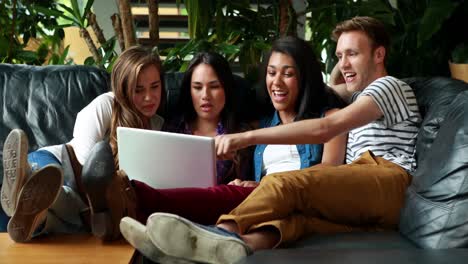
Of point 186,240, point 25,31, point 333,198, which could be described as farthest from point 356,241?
point 25,31

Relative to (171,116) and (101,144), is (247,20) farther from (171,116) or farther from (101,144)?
(101,144)

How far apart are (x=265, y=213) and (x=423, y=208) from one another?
1.42 feet

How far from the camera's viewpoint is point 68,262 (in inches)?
69.8

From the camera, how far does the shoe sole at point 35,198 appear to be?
186 cm

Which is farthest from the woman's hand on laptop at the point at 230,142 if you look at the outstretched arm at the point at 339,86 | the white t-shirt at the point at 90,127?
the outstretched arm at the point at 339,86

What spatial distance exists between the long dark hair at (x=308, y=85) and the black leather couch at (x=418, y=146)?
0.23m

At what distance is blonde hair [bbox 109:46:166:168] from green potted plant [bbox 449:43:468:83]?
4.69 ft

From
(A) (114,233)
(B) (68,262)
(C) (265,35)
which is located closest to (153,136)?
(A) (114,233)

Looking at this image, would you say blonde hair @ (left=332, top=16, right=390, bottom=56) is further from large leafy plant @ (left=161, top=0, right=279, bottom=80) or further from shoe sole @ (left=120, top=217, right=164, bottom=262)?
shoe sole @ (left=120, top=217, right=164, bottom=262)

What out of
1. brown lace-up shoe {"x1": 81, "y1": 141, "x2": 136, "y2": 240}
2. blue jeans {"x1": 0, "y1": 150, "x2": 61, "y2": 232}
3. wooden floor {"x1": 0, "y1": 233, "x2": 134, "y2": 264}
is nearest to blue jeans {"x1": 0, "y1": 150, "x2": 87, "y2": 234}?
wooden floor {"x1": 0, "y1": 233, "x2": 134, "y2": 264}

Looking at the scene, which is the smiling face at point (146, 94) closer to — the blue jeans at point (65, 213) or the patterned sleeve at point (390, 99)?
the blue jeans at point (65, 213)

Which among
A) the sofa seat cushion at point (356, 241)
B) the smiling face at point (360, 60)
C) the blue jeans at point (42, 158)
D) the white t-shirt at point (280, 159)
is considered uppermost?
the smiling face at point (360, 60)

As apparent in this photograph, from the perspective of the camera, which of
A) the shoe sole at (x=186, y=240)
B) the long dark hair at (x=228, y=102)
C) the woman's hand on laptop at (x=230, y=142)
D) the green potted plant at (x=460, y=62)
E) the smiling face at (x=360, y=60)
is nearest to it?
the shoe sole at (x=186, y=240)

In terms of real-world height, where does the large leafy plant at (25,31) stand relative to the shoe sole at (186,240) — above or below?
above
